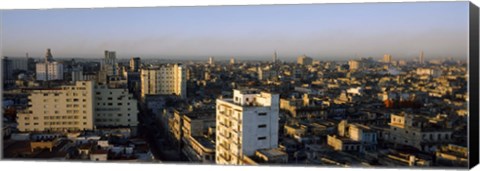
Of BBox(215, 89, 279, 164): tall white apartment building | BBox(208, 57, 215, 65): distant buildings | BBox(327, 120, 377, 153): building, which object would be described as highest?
BBox(208, 57, 215, 65): distant buildings

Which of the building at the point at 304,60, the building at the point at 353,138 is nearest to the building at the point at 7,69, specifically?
the building at the point at 304,60

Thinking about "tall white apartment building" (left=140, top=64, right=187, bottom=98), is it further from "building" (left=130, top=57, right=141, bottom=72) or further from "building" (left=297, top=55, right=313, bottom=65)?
"building" (left=297, top=55, right=313, bottom=65)

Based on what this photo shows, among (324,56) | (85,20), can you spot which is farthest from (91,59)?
(324,56)

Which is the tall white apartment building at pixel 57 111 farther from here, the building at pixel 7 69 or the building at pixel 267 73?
the building at pixel 267 73

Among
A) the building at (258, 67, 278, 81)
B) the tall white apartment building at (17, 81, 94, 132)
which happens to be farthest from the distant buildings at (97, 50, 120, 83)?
the building at (258, 67, 278, 81)

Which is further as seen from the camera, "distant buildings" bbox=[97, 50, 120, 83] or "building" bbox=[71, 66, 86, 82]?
"building" bbox=[71, 66, 86, 82]

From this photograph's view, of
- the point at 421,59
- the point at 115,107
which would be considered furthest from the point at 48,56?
the point at 421,59
